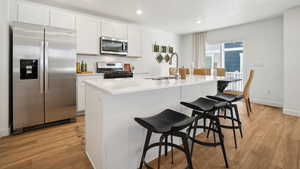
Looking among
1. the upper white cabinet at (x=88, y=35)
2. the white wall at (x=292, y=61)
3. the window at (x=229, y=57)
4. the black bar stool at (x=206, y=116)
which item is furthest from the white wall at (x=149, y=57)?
the white wall at (x=292, y=61)

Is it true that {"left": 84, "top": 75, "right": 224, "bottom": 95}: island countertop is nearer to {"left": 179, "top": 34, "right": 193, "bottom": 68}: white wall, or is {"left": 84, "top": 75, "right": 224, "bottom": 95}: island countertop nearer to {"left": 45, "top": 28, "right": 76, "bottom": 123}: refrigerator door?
{"left": 45, "top": 28, "right": 76, "bottom": 123}: refrigerator door

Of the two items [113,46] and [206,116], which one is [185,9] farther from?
[206,116]

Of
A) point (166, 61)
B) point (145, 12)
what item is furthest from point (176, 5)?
point (166, 61)

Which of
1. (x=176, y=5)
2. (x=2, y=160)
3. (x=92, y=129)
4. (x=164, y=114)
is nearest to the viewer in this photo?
(x=164, y=114)

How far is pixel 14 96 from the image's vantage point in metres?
2.48

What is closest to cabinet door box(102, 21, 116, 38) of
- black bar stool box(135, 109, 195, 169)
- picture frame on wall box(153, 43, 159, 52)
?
picture frame on wall box(153, 43, 159, 52)

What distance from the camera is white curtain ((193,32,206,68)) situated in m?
5.97

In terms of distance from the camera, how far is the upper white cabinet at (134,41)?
14.8 feet

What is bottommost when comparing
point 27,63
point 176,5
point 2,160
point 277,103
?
point 2,160

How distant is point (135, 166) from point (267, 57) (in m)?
4.94

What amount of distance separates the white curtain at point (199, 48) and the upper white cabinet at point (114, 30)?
3.15 meters

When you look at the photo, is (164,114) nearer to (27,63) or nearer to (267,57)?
(27,63)

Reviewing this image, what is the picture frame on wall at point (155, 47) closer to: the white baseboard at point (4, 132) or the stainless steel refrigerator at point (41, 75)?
the stainless steel refrigerator at point (41, 75)

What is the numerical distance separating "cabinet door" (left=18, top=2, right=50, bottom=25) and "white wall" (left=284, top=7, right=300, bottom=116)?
17.9 feet
